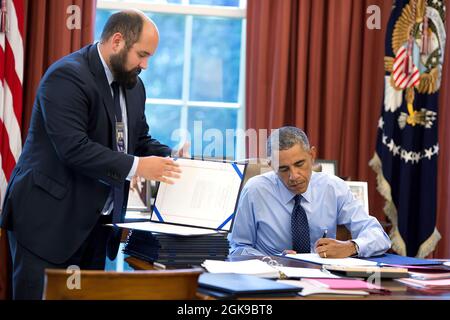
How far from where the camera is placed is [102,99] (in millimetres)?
2721

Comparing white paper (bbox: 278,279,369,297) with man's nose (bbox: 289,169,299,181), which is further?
man's nose (bbox: 289,169,299,181)

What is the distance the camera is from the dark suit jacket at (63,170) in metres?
2.53

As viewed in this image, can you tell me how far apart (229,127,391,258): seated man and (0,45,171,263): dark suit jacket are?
76 centimetres

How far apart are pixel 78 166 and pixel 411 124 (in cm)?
327

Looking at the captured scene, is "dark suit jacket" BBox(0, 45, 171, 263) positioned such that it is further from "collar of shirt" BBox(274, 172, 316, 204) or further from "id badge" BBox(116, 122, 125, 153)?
"collar of shirt" BBox(274, 172, 316, 204)

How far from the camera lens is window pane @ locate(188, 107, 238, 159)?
5402 mm

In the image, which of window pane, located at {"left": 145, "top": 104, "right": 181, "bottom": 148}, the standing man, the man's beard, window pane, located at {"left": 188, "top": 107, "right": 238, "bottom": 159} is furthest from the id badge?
window pane, located at {"left": 145, "top": 104, "right": 181, "bottom": 148}

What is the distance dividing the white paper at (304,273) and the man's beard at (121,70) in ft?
3.33

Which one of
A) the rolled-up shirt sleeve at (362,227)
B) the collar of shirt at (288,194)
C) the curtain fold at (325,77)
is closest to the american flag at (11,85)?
the curtain fold at (325,77)

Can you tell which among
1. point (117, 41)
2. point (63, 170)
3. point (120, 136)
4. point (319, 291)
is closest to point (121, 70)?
point (117, 41)

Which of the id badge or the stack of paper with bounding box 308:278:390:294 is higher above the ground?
the id badge

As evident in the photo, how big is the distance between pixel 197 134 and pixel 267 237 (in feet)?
7.86

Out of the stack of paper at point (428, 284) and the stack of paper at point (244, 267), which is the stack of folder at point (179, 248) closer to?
the stack of paper at point (244, 267)
